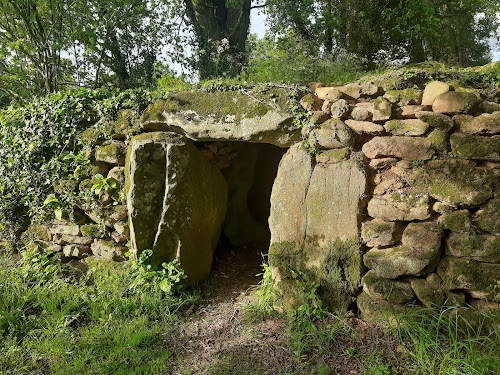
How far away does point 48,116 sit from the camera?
12.9 ft

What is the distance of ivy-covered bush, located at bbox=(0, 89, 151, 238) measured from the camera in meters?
3.80

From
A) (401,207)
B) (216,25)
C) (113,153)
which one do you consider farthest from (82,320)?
(216,25)

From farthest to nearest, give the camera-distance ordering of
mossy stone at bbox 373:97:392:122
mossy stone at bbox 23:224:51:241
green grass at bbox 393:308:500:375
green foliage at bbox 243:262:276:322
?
mossy stone at bbox 23:224:51:241
green foliage at bbox 243:262:276:322
mossy stone at bbox 373:97:392:122
green grass at bbox 393:308:500:375

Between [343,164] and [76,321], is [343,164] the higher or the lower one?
the higher one

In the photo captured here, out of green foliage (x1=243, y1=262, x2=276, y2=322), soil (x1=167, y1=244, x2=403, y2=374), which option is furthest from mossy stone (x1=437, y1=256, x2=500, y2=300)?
green foliage (x1=243, y1=262, x2=276, y2=322)

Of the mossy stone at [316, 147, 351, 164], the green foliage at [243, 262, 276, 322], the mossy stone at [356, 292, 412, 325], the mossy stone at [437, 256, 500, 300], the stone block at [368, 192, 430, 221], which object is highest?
the mossy stone at [316, 147, 351, 164]

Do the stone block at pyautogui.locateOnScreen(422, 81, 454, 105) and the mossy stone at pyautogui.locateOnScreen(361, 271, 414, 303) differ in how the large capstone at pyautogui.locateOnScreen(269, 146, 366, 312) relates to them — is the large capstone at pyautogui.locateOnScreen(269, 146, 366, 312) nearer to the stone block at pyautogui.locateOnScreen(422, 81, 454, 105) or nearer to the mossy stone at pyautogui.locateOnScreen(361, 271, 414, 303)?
the mossy stone at pyautogui.locateOnScreen(361, 271, 414, 303)

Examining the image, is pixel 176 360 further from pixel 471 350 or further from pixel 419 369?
pixel 471 350

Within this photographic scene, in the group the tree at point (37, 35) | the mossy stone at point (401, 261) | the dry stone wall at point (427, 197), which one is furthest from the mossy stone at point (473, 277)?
the tree at point (37, 35)

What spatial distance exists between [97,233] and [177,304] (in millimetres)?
1315

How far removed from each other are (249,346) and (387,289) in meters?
1.12

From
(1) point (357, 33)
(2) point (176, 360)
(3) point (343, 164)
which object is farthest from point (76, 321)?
(1) point (357, 33)

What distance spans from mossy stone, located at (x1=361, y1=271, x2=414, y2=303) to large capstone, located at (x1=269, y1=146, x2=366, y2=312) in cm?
10

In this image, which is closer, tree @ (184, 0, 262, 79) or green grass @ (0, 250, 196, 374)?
green grass @ (0, 250, 196, 374)
